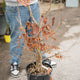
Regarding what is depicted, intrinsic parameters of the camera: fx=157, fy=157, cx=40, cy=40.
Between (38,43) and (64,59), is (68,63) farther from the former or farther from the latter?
(38,43)

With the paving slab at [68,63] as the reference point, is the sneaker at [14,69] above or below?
above

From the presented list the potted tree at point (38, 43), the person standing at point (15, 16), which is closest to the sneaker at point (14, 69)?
the person standing at point (15, 16)

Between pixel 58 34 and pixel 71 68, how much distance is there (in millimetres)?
2002

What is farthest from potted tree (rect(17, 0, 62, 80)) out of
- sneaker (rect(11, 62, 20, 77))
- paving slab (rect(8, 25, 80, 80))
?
sneaker (rect(11, 62, 20, 77))

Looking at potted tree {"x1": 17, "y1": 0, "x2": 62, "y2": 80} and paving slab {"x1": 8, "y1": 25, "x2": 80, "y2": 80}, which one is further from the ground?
potted tree {"x1": 17, "y1": 0, "x2": 62, "y2": 80}

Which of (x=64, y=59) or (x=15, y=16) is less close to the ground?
(x=15, y=16)

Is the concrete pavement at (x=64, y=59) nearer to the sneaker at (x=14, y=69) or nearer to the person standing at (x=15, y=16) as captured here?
the sneaker at (x=14, y=69)

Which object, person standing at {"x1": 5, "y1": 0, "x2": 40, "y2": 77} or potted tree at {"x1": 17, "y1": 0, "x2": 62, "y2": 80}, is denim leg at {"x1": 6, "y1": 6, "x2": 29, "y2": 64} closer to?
person standing at {"x1": 5, "y1": 0, "x2": 40, "y2": 77}

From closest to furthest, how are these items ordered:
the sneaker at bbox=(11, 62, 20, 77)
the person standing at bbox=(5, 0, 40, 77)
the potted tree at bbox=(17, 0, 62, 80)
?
the potted tree at bbox=(17, 0, 62, 80)
the person standing at bbox=(5, 0, 40, 77)
the sneaker at bbox=(11, 62, 20, 77)

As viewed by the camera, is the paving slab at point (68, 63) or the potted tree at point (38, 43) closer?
the potted tree at point (38, 43)

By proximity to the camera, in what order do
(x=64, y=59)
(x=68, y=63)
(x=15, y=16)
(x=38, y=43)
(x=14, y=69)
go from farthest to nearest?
(x=64, y=59), (x=68, y=63), (x=14, y=69), (x=15, y=16), (x=38, y=43)

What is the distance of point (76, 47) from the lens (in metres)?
3.83

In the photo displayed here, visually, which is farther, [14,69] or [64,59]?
[64,59]

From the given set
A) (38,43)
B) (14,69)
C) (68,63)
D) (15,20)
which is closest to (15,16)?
(15,20)
